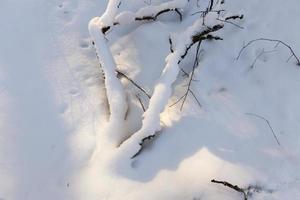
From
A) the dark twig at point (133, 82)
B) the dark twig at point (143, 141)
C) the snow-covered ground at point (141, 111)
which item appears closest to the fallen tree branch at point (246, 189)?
the snow-covered ground at point (141, 111)

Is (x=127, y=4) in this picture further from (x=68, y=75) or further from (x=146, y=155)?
(x=146, y=155)

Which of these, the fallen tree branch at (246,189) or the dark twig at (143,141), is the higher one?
the dark twig at (143,141)

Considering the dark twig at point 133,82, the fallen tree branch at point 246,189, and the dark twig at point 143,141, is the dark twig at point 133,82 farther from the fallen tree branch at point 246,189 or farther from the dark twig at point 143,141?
the fallen tree branch at point 246,189

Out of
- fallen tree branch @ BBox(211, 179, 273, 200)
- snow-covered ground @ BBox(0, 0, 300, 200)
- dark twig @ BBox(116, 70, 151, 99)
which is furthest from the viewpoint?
dark twig @ BBox(116, 70, 151, 99)

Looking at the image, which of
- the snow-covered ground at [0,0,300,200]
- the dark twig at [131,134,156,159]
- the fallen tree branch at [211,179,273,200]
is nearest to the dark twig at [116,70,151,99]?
the snow-covered ground at [0,0,300,200]

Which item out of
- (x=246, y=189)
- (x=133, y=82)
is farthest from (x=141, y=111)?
(x=246, y=189)

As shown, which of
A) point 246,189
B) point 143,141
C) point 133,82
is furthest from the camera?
point 133,82

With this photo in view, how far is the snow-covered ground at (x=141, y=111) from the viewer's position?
8.89 feet

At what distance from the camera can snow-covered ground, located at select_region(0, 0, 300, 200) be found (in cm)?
271

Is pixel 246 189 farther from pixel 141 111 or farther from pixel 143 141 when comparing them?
pixel 141 111

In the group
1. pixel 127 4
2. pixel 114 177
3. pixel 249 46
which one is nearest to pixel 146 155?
pixel 114 177

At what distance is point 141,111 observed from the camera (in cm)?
304

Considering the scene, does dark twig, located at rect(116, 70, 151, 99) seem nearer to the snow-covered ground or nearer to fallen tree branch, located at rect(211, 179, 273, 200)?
the snow-covered ground

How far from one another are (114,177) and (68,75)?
84cm
